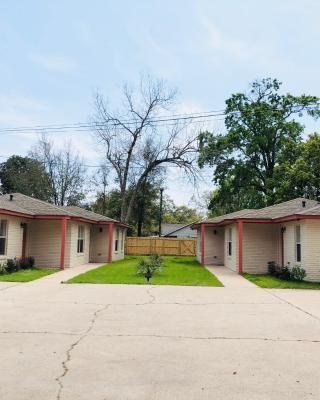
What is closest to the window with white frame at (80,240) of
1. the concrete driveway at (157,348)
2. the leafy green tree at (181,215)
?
the concrete driveway at (157,348)

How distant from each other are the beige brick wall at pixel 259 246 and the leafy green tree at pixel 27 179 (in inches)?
1192

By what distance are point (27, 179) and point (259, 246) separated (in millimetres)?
31491

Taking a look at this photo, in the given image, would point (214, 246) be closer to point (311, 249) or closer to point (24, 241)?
point (311, 249)

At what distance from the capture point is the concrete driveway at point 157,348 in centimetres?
420

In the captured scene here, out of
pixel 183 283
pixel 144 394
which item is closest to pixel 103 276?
pixel 183 283

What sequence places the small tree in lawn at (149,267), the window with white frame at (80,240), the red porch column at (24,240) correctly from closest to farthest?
the small tree in lawn at (149,267), the red porch column at (24,240), the window with white frame at (80,240)

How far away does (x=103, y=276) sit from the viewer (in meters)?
15.8

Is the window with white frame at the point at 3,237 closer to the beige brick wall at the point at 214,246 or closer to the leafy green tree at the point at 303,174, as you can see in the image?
the beige brick wall at the point at 214,246

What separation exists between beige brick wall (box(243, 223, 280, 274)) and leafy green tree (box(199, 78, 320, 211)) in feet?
46.1

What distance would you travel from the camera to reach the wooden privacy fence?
35531mm

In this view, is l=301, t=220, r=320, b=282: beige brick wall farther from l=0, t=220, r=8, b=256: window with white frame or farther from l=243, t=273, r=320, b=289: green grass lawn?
l=0, t=220, r=8, b=256: window with white frame

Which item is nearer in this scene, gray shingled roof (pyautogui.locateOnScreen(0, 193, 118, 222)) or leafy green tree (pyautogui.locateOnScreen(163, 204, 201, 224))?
gray shingled roof (pyautogui.locateOnScreen(0, 193, 118, 222))

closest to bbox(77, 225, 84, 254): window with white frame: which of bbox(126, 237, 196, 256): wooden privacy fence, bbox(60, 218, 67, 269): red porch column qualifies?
bbox(60, 218, 67, 269): red porch column

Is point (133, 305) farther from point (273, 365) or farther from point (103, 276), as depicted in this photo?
point (103, 276)
